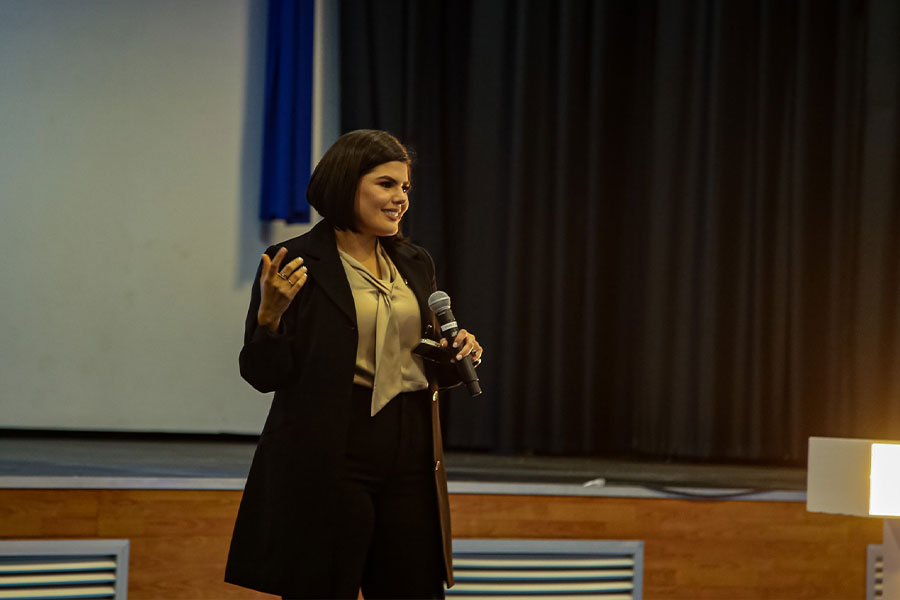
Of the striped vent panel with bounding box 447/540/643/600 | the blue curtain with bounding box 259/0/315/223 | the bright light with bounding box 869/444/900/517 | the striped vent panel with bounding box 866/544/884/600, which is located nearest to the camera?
the bright light with bounding box 869/444/900/517

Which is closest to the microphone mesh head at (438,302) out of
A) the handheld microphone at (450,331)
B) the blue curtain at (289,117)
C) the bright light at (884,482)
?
the handheld microphone at (450,331)

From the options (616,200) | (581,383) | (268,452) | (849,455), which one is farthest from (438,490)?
(616,200)

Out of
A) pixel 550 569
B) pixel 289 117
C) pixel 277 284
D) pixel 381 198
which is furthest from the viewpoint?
pixel 289 117

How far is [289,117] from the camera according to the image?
13.0 ft

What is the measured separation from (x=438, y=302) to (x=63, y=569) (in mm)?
1447

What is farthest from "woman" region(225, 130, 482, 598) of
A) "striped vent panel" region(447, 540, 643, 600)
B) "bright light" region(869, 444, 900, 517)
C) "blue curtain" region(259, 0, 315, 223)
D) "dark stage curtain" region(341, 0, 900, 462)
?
"blue curtain" region(259, 0, 315, 223)

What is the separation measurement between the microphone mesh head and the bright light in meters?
1.02

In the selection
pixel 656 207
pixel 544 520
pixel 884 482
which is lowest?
pixel 544 520

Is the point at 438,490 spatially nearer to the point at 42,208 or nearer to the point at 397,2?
the point at 397,2

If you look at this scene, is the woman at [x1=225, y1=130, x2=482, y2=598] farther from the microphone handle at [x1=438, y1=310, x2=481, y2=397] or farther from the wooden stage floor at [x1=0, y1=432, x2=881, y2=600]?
the wooden stage floor at [x1=0, y1=432, x2=881, y2=600]

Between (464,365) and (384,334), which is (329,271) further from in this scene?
(464,365)

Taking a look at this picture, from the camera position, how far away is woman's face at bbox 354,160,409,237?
1.61m

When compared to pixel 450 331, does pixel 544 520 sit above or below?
below

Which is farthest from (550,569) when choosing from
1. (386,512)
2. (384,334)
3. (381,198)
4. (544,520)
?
(381,198)
